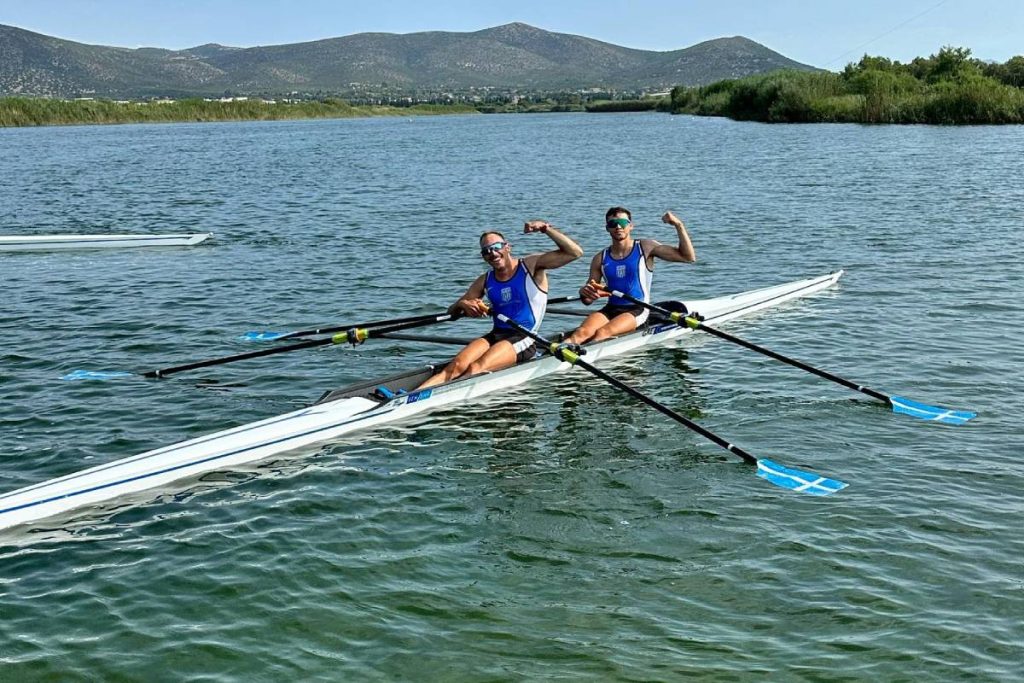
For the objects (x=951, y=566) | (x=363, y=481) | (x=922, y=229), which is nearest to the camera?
(x=951, y=566)

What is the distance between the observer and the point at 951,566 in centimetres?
675

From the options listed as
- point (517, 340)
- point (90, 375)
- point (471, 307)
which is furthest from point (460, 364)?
point (90, 375)

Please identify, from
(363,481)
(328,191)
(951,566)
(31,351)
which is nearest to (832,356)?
(951,566)

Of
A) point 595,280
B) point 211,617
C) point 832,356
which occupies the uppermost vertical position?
point 595,280

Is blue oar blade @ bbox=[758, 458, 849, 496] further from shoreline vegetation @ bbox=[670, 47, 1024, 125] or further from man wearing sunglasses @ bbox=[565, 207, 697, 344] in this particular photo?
shoreline vegetation @ bbox=[670, 47, 1024, 125]

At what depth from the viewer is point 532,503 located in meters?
8.03

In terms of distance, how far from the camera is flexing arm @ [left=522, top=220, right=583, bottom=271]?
10148 millimetres

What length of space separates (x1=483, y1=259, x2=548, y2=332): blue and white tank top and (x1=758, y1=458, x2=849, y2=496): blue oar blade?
11.3 feet

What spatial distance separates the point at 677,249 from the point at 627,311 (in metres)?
1.07

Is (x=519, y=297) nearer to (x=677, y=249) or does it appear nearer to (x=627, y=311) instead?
(x=627, y=311)

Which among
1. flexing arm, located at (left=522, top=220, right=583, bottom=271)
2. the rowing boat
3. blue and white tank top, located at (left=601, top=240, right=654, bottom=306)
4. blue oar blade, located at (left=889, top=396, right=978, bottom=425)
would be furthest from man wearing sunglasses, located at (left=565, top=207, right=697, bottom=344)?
blue oar blade, located at (left=889, top=396, right=978, bottom=425)

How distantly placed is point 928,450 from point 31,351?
36.6 feet

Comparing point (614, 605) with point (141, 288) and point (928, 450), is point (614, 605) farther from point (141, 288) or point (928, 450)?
point (141, 288)

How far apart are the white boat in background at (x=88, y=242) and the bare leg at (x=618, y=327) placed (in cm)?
1326
